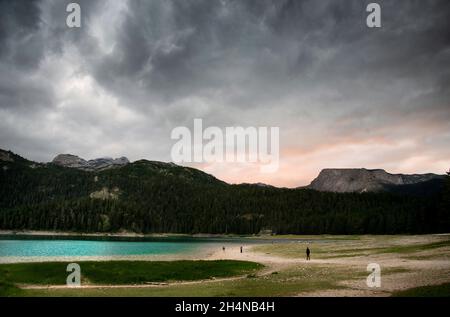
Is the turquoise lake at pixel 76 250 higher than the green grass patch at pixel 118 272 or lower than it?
lower

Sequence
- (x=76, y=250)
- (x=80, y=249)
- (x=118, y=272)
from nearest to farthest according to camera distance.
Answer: (x=118, y=272), (x=76, y=250), (x=80, y=249)

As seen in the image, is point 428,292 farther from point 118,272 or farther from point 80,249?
point 80,249

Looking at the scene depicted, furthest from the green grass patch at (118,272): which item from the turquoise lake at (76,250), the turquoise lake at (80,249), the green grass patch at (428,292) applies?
the turquoise lake at (76,250)

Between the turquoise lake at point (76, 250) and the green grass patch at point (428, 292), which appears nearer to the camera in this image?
the green grass patch at point (428, 292)

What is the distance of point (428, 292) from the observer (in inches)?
1085

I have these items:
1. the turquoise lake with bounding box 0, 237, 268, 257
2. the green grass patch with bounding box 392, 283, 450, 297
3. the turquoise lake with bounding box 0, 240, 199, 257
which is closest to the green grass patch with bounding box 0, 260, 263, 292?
the green grass patch with bounding box 392, 283, 450, 297

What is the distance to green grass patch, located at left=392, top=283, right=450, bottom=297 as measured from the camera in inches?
1048

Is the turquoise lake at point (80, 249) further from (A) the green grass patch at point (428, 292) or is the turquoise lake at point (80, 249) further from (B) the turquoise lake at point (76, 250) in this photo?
(A) the green grass patch at point (428, 292)

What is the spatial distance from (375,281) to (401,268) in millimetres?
12156

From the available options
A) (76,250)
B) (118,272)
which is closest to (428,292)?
(118,272)

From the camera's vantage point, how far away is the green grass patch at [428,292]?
26625 millimetres

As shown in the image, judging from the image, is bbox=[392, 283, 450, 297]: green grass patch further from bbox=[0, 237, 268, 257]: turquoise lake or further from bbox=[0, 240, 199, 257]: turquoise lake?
bbox=[0, 240, 199, 257]: turquoise lake
